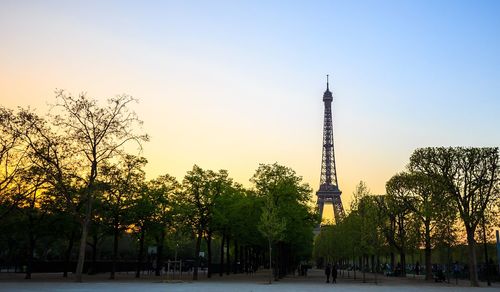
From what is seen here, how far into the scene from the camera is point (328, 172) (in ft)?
515

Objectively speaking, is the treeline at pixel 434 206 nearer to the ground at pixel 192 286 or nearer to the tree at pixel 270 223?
the ground at pixel 192 286

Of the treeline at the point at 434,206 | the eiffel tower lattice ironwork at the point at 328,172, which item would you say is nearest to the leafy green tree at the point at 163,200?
the treeline at the point at 434,206

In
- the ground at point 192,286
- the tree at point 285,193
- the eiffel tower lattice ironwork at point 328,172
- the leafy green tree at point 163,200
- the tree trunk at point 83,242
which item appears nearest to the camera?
the ground at point 192,286

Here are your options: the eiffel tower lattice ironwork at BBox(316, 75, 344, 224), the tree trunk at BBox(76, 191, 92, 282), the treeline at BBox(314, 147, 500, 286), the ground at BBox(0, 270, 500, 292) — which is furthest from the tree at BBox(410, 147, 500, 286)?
the eiffel tower lattice ironwork at BBox(316, 75, 344, 224)

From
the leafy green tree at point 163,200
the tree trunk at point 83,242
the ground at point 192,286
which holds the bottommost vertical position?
the ground at point 192,286

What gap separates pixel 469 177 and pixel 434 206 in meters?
4.77

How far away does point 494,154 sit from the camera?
155ft

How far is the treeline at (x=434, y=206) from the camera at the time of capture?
46188 millimetres

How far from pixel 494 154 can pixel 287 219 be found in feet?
69.5

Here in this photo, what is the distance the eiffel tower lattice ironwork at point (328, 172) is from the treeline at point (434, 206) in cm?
8224

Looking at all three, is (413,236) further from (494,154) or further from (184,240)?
(184,240)

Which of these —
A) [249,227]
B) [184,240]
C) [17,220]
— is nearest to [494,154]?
[249,227]

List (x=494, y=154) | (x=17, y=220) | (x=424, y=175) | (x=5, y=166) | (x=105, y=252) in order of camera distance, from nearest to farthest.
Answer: (x=5, y=166) → (x=494, y=154) → (x=424, y=175) → (x=17, y=220) → (x=105, y=252)

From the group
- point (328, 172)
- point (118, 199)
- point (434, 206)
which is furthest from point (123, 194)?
point (328, 172)
